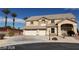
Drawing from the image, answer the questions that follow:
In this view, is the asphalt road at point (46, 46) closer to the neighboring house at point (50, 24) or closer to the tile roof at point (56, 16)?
the neighboring house at point (50, 24)

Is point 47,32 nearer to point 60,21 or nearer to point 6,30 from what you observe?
point 60,21

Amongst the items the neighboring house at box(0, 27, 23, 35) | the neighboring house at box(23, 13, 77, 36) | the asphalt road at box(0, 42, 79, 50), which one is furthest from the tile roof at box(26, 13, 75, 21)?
the asphalt road at box(0, 42, 79, 50)

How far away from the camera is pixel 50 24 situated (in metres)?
4.71

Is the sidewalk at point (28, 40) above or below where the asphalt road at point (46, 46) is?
above

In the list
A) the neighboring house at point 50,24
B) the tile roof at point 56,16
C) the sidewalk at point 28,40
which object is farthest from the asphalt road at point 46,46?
the tile roof at point 56,16

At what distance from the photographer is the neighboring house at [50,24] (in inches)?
183

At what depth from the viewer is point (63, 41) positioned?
15.4ft

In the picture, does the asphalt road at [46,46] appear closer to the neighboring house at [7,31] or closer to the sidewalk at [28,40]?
the sidewalk at [28,40]

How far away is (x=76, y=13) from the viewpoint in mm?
4586

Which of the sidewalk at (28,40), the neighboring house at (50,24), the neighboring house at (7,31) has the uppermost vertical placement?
the neighboring house at (50,24)
